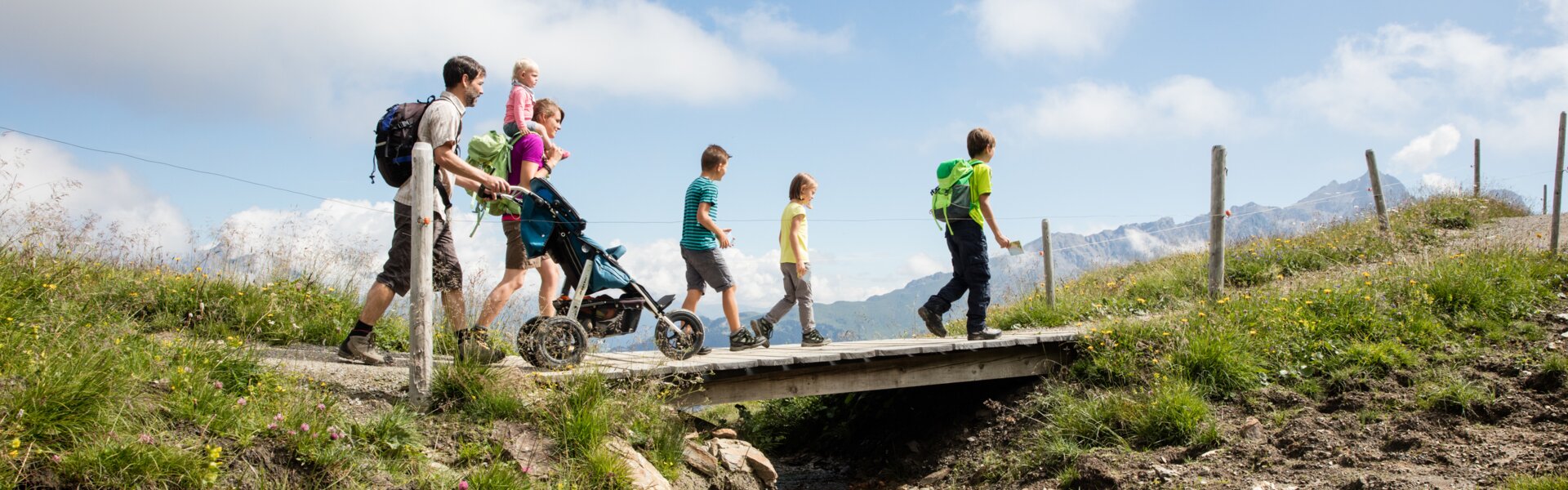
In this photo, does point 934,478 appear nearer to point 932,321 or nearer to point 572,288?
point 932,321

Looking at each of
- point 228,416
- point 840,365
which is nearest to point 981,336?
point 840,365

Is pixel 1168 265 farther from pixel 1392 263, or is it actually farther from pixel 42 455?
pixel 42 455

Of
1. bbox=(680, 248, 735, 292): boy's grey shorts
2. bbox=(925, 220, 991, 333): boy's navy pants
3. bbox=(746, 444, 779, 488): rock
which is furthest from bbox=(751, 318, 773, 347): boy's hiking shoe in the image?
bbox=(925, 220, 991, 333): boy's navy pants

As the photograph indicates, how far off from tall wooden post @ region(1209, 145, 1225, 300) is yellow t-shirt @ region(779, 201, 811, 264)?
4.16 metres

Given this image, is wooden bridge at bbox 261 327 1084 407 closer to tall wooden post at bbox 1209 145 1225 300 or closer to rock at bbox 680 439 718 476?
rock at bbox 680 439 718 476

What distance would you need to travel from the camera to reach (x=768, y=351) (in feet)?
22.5

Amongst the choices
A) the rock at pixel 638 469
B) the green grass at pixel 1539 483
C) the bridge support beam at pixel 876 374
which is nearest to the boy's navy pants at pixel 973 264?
the bridge support beam at pixel 876 374

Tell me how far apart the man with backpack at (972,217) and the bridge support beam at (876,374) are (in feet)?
0.86

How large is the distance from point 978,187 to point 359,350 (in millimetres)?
4659

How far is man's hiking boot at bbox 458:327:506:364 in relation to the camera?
5023 mm

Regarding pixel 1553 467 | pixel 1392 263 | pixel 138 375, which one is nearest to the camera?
pixel 138 375

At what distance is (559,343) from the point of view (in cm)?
537

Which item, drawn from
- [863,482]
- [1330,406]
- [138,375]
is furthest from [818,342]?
[138,375]

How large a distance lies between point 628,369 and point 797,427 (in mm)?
5225
